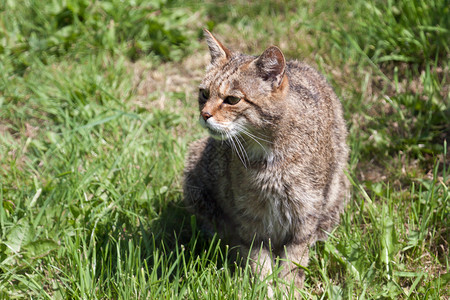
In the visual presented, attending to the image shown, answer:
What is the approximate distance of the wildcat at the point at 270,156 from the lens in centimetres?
282

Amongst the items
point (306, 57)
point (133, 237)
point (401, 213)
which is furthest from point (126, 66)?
point (401, 213)

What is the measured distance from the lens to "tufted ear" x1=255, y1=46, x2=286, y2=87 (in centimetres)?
273

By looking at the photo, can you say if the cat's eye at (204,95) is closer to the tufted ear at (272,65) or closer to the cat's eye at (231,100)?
the cat's eye at (231,100)

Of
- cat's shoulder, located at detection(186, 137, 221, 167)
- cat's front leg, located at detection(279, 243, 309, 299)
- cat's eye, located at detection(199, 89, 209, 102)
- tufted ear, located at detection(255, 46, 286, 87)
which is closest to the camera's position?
tufted ear, located at detection(255, 46, 286, 87)

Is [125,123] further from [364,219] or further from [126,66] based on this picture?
[364,219]

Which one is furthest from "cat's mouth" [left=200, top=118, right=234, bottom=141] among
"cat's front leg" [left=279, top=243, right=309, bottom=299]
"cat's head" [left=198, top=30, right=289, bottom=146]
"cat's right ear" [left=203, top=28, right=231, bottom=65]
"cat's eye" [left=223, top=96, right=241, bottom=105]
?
"cat's front leg" [left=279, top=243, right=309, bottom=299]

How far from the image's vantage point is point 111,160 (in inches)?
155

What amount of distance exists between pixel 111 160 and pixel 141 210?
568mm

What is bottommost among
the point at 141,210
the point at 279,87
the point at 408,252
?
the point at 408,252

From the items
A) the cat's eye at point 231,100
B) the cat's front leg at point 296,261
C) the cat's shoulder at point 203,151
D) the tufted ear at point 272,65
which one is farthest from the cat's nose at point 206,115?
the cat's front leg at point 296,261

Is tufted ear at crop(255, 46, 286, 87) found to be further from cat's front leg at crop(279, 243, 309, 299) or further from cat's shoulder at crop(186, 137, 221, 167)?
cat's front leg at crop(279, 243, 309, 299)

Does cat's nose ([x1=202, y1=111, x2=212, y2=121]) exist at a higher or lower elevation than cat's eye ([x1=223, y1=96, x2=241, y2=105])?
lower

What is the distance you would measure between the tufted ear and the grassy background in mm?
968

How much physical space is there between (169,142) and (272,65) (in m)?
1.58
